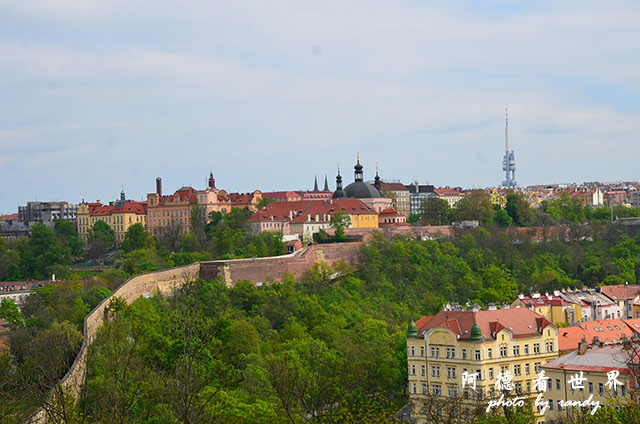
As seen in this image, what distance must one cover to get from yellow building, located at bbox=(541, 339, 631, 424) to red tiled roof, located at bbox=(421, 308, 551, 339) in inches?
210

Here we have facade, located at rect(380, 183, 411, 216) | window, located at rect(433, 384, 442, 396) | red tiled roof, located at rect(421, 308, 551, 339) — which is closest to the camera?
window, located at rect(433, 384, 442, 396)

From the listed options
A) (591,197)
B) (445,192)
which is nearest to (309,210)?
(445,192)

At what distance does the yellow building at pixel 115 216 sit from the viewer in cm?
9575

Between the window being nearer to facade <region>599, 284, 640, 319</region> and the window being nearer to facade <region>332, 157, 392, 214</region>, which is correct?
facade <region>599, 284, 640, 319</region>

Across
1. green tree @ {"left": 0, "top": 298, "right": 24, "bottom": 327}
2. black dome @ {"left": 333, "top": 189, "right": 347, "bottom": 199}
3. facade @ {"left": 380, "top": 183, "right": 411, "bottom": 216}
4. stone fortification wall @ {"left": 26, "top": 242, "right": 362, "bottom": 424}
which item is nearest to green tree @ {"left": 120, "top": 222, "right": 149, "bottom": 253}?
black dome @ {"left": 333, "top": 189, "right": 347, "bottom": 199}

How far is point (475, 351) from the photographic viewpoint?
137 ft

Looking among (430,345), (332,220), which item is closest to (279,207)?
(332,220)

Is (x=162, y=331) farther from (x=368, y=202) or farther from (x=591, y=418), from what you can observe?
(x=368, y=202)

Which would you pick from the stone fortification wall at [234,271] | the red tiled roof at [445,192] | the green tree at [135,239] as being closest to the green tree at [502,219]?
the stone fortification wall at [234,271]

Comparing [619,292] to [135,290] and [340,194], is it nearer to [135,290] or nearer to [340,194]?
[135,290]

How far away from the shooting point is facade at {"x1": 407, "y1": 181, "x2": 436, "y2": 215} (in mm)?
124700

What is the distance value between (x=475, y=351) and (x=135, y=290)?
2063 centimetres

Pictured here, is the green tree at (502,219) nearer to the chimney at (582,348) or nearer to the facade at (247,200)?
the facade at (247,200)

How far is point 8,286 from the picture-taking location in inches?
2756
